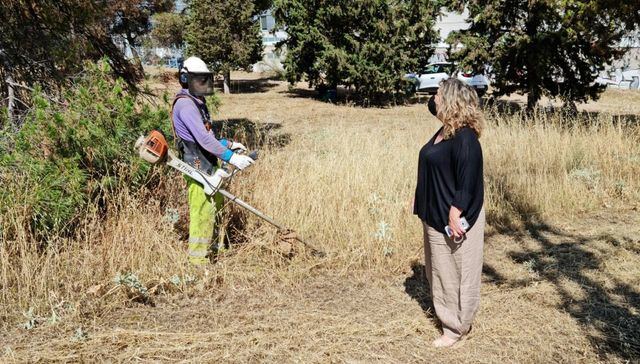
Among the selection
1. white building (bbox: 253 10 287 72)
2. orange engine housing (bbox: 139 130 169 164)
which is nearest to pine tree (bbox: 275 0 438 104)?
white building (bbox: 253 10 287 72)

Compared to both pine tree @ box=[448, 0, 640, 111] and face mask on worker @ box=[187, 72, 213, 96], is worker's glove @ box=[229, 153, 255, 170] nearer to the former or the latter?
face mask on worker @ box=[187, 72, 213, 96]

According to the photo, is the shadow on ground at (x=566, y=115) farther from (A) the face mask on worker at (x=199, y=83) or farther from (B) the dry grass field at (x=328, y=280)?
(A) the face mask on worker at (x=199, y=83)

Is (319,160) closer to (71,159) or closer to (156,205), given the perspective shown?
(156,205)

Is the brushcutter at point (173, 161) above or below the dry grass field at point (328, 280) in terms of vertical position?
above

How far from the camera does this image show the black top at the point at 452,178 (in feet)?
9.86

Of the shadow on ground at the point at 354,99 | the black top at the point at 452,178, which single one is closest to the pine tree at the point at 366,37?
the shadow on ground at the point at 354,99

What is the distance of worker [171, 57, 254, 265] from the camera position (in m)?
3.98

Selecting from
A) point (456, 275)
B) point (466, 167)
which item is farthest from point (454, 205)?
point (456, 275)

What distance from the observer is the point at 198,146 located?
13.6 feet

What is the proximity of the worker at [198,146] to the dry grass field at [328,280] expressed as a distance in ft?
0.97

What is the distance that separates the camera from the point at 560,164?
712 centimetres

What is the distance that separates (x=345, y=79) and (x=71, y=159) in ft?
52.1

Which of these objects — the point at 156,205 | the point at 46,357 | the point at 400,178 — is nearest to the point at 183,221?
the point at 156,205

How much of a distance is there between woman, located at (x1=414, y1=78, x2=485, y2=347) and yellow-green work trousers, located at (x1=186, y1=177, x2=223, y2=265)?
173 centimetres
